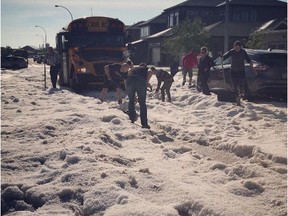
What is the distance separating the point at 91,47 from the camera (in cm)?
1355

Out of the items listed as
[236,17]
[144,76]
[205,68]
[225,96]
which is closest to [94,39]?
[205,68]

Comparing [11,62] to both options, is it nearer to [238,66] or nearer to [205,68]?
[205,68]

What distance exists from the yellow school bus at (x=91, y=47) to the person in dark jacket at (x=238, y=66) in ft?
18.8

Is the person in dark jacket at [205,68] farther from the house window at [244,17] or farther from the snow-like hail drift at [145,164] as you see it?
the house window at [244,17]

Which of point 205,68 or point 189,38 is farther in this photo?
point 189,38

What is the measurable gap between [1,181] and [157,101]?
24.7 ft

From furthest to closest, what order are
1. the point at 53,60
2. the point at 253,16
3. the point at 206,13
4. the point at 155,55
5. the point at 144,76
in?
the point at 155,55, the point at 206,13, the point at 253,16, the point at 53,60, the point at 144,76

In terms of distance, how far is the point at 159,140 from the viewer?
645cm

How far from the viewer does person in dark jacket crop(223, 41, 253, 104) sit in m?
9.17

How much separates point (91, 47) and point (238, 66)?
6652 mm

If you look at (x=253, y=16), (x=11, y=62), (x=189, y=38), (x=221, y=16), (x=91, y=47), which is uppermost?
(x=221, y=16)

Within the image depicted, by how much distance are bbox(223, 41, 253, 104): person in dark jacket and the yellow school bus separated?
18.8 ft

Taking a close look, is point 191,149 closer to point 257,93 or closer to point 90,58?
point 257,93

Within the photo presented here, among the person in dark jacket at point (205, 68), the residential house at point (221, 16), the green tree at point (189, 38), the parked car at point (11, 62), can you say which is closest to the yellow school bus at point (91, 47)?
the person in dark jacket at point (205, 68)
